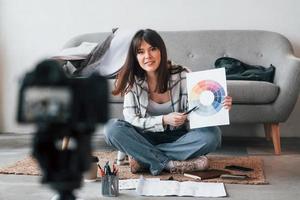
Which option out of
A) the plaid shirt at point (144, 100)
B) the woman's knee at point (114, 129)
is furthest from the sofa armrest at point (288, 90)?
the woman's knee at point (114, 129)

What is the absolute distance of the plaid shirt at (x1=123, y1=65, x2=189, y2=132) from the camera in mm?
1834

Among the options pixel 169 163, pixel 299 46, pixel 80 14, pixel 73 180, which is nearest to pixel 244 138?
pixel 299 46

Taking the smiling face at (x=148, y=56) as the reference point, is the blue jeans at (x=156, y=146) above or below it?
below

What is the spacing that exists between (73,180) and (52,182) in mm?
11

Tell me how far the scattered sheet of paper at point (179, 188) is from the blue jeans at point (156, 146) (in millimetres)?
166

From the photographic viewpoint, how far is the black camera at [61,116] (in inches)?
8.4

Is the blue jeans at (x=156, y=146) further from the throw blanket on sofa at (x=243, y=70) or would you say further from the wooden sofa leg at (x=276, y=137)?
the throw blanket on sofa at (x=243, y=70)

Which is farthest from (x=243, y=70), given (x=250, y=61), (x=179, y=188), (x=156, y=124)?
(x=179, y=188)

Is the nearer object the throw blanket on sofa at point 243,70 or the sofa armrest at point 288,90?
the sofa armrest at point 288,90

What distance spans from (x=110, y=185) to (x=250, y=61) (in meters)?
1.55

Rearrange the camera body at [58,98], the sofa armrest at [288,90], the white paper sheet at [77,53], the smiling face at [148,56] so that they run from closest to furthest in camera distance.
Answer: the camera body at [58,98] → the smiling face at [148,56] → the sofa armrest at [288,90] → the white paper sheet at [77,53]

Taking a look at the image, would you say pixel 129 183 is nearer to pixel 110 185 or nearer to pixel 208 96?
pixel 110 185

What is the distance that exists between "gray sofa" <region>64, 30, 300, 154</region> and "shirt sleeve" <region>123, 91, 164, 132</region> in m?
0.44

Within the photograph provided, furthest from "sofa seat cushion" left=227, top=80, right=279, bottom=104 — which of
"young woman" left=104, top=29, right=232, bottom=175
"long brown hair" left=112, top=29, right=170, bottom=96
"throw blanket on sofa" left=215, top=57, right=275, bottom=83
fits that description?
"long brown hair" left=112, top=29, right=170, bottom=96
